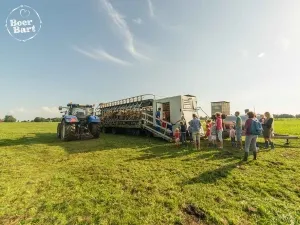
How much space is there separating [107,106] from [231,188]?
20.3 meters

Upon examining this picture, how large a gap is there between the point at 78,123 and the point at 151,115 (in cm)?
583

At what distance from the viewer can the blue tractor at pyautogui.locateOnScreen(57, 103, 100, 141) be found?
15.3m

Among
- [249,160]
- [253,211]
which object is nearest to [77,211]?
[253,211]

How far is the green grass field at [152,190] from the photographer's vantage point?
4391 millimetres

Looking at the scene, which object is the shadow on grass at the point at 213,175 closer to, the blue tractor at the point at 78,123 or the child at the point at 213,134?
the child at the point at 213,134

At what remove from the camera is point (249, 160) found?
838 centimetres

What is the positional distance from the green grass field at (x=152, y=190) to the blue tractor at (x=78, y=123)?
6.31 meters

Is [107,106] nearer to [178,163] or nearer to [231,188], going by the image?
[178,163]

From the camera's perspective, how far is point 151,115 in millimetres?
16250

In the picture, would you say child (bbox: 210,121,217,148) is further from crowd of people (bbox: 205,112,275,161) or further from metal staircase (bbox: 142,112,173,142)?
metal staircase (bbox: 142,112,173,142)

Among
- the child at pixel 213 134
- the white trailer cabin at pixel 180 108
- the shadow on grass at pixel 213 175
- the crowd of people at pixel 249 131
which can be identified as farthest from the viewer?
the white trailer cabin at pixel 180 108

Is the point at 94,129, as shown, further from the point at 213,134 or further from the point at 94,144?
the point at 213,134

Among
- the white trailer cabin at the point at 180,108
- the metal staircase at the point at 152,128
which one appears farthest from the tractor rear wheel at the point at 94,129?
the white trailer cabin at the point at 180,108

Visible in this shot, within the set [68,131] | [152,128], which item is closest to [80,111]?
[68,131]
